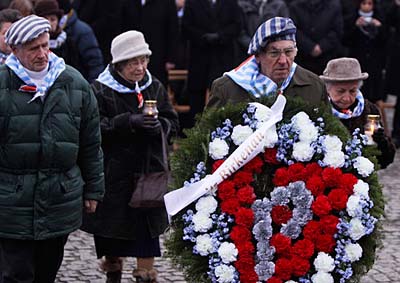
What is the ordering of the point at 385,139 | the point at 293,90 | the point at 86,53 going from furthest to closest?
the point at 86,53 → the point at 385,139 → the point at 293,90

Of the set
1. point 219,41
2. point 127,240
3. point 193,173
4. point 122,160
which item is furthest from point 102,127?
point 219,41

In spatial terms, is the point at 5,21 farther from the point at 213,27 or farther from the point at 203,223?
the point at 213,27

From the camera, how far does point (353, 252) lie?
18.2ft

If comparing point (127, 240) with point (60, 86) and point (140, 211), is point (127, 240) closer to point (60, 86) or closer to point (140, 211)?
point (140, 211)

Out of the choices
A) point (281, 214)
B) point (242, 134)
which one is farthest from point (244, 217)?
point (242, 134)

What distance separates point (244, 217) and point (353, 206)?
1.84ft

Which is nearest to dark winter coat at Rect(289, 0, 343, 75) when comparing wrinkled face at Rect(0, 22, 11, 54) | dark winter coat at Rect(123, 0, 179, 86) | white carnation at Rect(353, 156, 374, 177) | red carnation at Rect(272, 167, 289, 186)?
dark winter coat at Rect(123, 0, 179, 86)

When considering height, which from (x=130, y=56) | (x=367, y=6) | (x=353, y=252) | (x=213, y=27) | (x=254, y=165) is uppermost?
(x=367, y=6)

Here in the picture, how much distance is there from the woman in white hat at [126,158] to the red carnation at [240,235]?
192cm

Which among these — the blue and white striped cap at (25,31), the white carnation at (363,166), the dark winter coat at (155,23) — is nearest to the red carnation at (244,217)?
the white carnation at (363,166)

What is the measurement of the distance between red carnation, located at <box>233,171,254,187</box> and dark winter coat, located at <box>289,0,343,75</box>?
715 centimetres

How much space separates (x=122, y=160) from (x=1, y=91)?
1523 millimetres

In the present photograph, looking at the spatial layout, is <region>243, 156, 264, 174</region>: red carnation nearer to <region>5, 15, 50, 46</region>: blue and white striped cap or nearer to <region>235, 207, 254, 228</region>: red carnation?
<region>235, 207, 254, 228</region>: red carnation

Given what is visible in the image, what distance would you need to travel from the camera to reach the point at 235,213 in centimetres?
558
